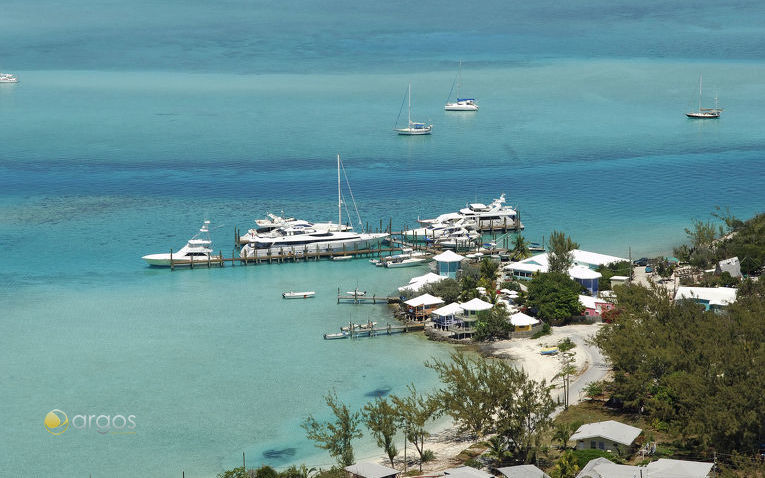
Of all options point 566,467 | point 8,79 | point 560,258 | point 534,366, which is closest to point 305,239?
point 560,258

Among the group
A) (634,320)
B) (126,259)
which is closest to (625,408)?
(634,320)

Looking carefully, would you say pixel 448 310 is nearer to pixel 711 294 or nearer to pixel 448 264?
pixel 448 264

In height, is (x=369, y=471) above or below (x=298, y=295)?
below

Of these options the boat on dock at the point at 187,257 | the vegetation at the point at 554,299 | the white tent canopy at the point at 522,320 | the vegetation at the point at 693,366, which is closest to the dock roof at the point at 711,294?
the vegetation at the point at 693,366

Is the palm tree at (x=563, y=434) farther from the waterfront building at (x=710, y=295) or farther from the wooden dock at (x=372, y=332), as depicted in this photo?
the wooden dock at (x=372, y=332)

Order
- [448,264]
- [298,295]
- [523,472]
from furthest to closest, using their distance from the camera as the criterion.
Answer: [448,264] → [298,295] → [523,472]
